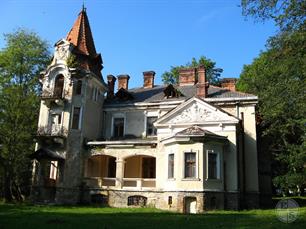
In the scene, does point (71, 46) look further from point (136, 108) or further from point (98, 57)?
point (136, 108)

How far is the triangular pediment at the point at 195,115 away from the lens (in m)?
21.9

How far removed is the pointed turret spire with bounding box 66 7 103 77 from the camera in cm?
2634

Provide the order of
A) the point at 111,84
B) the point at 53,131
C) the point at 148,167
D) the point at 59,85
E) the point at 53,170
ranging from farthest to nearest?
the point at 111,84 < the point at 59,85 < the point at 148,167 < the point at 53,170 < the point at 53,131

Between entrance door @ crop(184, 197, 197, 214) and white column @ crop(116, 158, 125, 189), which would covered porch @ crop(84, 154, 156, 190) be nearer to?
white column @ crop(116, 158, 125, 189)

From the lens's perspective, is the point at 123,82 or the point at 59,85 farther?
the point at 123,82

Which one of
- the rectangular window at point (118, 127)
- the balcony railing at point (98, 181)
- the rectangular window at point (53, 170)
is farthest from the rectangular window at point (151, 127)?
the rectangular window at point (53, 170)

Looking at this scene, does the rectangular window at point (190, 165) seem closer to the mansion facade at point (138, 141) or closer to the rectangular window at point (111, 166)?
the mansion facade at point (138, 141)

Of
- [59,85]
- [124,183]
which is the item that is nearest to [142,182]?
[124,183]

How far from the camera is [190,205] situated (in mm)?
19984

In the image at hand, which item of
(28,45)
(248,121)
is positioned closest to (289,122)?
(248,121)

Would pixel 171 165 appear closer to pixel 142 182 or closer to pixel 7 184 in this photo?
pixel 142 182

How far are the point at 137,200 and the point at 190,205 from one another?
4.29 metres

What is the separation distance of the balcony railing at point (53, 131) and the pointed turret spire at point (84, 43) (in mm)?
4972

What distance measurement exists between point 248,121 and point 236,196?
17.6 feet
